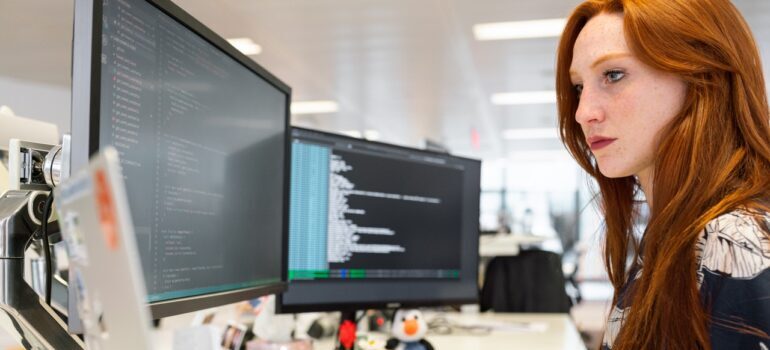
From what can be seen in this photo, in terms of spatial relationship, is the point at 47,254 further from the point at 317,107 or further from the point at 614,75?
the point at 317,107

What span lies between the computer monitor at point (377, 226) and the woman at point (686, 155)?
24.2 inches

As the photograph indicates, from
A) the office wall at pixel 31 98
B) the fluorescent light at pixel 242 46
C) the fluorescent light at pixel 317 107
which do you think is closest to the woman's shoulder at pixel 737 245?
the fluorescent light at pixel 242 46

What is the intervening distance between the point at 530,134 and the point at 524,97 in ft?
9.98

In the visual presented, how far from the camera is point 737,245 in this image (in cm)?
71

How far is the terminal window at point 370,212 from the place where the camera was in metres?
1.40

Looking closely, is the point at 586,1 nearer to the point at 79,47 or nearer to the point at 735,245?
the point at 735,245

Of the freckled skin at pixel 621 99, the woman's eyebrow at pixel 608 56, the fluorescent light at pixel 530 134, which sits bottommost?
the freckled skin at pixel 621 99

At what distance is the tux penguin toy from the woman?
580 millimetres

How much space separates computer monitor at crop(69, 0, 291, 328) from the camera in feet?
2.23

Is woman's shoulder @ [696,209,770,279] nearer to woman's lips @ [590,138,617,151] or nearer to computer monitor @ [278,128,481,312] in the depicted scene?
woman's lips @ [590,138,617,151]

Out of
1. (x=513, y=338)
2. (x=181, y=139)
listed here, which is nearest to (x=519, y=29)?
(x=513, y=338)

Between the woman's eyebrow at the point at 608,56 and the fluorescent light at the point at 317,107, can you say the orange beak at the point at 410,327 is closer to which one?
the woman's eyebrow at the point at 608,56

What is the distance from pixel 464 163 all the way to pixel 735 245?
108cm

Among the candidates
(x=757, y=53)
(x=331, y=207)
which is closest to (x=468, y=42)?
(x=331, y=207)
